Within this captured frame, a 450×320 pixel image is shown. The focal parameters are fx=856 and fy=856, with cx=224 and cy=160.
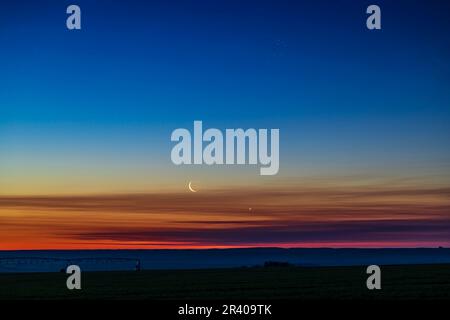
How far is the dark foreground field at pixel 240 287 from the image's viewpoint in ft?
71.4

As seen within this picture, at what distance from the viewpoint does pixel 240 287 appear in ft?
79.3

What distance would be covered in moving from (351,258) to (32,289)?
76040mm

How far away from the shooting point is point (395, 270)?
1345 inches

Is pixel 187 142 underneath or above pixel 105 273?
above

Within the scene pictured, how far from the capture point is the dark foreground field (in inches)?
856
